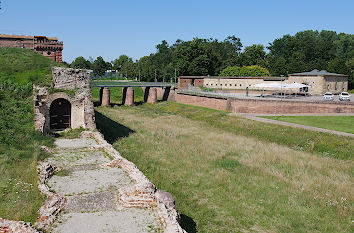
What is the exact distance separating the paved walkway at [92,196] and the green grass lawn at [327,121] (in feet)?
61.7

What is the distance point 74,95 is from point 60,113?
10.3ft

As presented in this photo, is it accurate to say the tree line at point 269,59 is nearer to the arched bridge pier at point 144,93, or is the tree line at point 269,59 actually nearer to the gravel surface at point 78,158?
the arched bridge pier at point 144,93

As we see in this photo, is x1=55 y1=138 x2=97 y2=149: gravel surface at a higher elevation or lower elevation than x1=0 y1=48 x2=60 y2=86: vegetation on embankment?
lower

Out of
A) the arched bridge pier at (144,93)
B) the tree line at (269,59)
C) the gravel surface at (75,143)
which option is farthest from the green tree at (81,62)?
the gravel surface at (75,143)

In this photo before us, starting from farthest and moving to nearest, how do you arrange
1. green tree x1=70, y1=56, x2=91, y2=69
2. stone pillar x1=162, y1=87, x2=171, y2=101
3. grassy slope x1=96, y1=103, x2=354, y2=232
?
green tree x1=70, y1=56, x2=91, y2=69 < stone pillar x1=162, y1=87, x2=171, y2=101 < grassy slope x1=96, y1=103, x2=354, y2=232

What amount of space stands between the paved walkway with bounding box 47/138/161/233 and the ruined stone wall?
489 centimetres

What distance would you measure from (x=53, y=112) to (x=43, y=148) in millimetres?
8123

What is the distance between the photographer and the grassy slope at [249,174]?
37.8ft

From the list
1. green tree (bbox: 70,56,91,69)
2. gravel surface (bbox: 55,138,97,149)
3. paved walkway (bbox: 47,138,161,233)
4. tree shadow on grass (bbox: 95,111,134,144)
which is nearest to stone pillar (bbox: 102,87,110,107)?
tree shadow on grass (bbox: 95,111,134,144)

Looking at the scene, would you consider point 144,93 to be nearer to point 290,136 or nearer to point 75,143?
point 290,136

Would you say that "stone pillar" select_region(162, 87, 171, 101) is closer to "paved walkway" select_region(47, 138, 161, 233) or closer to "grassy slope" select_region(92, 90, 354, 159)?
"grassy slope" select_region(92, 90, 354, 159)

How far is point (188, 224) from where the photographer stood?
11031mm

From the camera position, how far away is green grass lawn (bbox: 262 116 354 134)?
84.2 ft

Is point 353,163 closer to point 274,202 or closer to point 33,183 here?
point 274,202
